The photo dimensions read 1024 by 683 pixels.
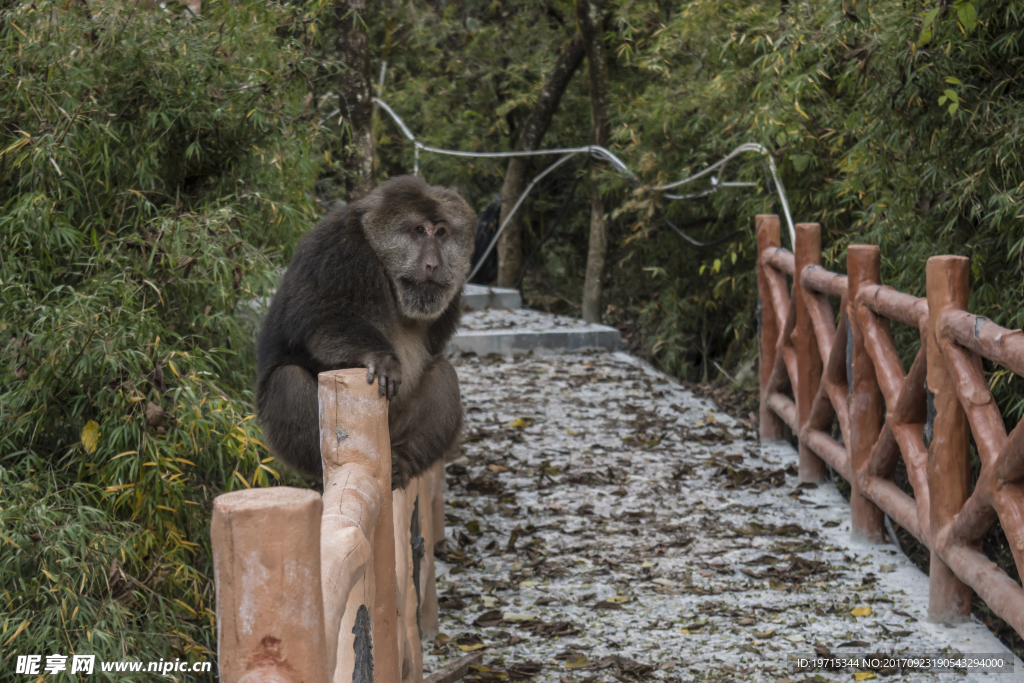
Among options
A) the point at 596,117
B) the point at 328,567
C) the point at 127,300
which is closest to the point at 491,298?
the point at 596,117

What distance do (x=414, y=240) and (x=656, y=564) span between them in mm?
2043

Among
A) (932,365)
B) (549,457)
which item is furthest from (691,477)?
(932,365)

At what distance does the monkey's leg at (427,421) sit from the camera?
9.64 feet

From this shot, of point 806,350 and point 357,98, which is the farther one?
point 806,350

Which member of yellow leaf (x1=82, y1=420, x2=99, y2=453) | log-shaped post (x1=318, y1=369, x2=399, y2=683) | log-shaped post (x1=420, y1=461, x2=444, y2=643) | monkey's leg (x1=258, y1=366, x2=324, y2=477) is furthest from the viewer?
log-shaped post (x1=420, y1=461, x2=444, y2=643)

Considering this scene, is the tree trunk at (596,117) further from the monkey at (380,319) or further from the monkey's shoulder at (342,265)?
the monkey's shoulder at (342,265)

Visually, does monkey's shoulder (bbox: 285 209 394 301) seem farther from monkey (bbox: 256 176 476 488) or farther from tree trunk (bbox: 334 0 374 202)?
tree trunk (bbox: 334 0 374 202)

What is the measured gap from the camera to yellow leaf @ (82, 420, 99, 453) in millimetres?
3078

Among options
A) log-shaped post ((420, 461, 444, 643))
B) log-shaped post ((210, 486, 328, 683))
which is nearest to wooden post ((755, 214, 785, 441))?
log-shaped post ((420, 461, 444, 643))

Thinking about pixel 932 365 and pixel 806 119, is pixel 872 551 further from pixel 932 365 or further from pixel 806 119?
pixel 806 119

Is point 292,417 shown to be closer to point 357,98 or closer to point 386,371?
point 386,371

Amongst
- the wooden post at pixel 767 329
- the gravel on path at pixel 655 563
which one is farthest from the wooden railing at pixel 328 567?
the wooden post at pixel 767 329

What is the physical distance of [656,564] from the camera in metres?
4.17

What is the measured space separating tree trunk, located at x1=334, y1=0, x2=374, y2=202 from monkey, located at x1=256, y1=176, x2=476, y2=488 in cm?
187
